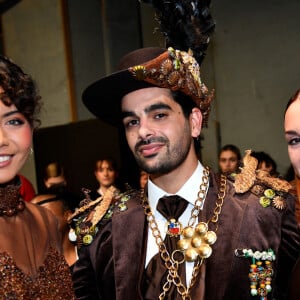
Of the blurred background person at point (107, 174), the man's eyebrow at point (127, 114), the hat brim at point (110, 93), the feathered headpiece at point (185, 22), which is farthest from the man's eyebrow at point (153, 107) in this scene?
the blurred background person at point (107, 174)

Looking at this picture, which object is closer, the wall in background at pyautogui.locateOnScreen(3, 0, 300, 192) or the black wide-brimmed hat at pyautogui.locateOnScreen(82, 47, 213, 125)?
the black wide-brimmed hat at pyautogui.locateOnScreen(82, 47, 213, 125)

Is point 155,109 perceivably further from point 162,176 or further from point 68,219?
point 68,219

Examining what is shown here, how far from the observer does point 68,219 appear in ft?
8.40

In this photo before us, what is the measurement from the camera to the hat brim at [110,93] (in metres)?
2.40

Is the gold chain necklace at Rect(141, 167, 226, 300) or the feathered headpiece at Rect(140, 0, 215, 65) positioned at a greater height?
the feathered headpiece at Rect(140, 0, 215, 65)

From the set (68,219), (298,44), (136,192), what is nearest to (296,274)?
(136,192)

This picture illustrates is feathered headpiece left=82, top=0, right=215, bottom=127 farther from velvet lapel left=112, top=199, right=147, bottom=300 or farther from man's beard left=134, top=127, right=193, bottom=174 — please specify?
velvet lapel left=112, top=199, right=147, bottom=300

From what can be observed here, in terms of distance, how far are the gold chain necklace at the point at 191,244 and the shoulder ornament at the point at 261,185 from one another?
3.6 inches

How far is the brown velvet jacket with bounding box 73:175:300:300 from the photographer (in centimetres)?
224

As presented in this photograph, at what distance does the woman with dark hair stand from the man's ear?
2.55 feet

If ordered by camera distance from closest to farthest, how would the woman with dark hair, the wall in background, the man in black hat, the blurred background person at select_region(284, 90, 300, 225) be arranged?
1. the woman with dark hair
2. the blurred background person at select_region(284, 90, 300, 225)
3. the man in black hat
4. the wall in background

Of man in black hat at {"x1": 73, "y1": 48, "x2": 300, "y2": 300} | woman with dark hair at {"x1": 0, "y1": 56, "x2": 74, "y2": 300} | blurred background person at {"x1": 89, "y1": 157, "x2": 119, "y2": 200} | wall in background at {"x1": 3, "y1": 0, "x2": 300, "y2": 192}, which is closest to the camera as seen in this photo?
woman with dark hair at {"x1": 0, "y1": 56, "x2": 74, "y2": 300}

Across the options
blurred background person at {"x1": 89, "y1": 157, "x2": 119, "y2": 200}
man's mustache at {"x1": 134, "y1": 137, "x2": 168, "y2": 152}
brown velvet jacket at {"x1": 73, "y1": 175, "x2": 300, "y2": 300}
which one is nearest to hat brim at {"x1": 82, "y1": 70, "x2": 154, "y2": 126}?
man's mustache at {"x1": 134, "y1": 137, "x2": 168, "y2": 152}

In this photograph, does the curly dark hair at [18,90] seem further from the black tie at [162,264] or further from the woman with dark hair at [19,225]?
the black tie at [162,264]
